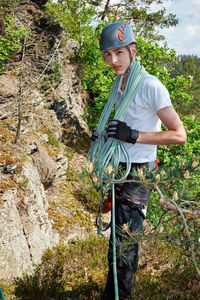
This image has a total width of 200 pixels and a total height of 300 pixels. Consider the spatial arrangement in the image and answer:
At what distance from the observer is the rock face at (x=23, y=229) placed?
3.19m

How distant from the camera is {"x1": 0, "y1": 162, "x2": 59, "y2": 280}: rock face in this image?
3189 mm

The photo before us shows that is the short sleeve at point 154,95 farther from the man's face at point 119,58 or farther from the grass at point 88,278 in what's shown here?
the grass at point 88,278

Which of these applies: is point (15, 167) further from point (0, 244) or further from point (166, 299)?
point (166, 299)

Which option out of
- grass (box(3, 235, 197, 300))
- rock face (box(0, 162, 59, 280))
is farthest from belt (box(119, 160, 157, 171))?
rock face (box(0, 162, 59, 280))

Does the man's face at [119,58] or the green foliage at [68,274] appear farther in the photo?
the green foliage at [68,274]

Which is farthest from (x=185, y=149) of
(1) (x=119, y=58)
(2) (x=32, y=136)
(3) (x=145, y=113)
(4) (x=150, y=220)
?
(1) (x=119, y=58)

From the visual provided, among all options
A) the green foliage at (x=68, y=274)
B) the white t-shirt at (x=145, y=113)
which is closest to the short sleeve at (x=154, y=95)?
the white t-shirt at (x=145, y=113)

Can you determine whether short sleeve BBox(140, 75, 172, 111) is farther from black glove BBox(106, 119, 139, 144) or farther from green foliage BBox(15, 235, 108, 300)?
green foliage BBox(15, 235, 108, 300)

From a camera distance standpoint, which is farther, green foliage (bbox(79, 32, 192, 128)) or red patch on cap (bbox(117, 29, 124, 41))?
green foliage (bbox(79, 32, 192, 128))

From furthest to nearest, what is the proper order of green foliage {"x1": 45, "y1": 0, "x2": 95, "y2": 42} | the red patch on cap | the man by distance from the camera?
green foliage {"x1": 45, "y1": 0, "x2": 95, "y2": 42}
the red patch on cap
the man

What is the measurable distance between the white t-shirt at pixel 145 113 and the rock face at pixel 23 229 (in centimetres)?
207

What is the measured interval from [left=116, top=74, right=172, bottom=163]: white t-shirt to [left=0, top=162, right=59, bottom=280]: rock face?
2072 millimetres

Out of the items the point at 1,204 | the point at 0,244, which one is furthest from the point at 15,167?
the point at 0,244

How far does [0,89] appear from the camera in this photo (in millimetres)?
7297
